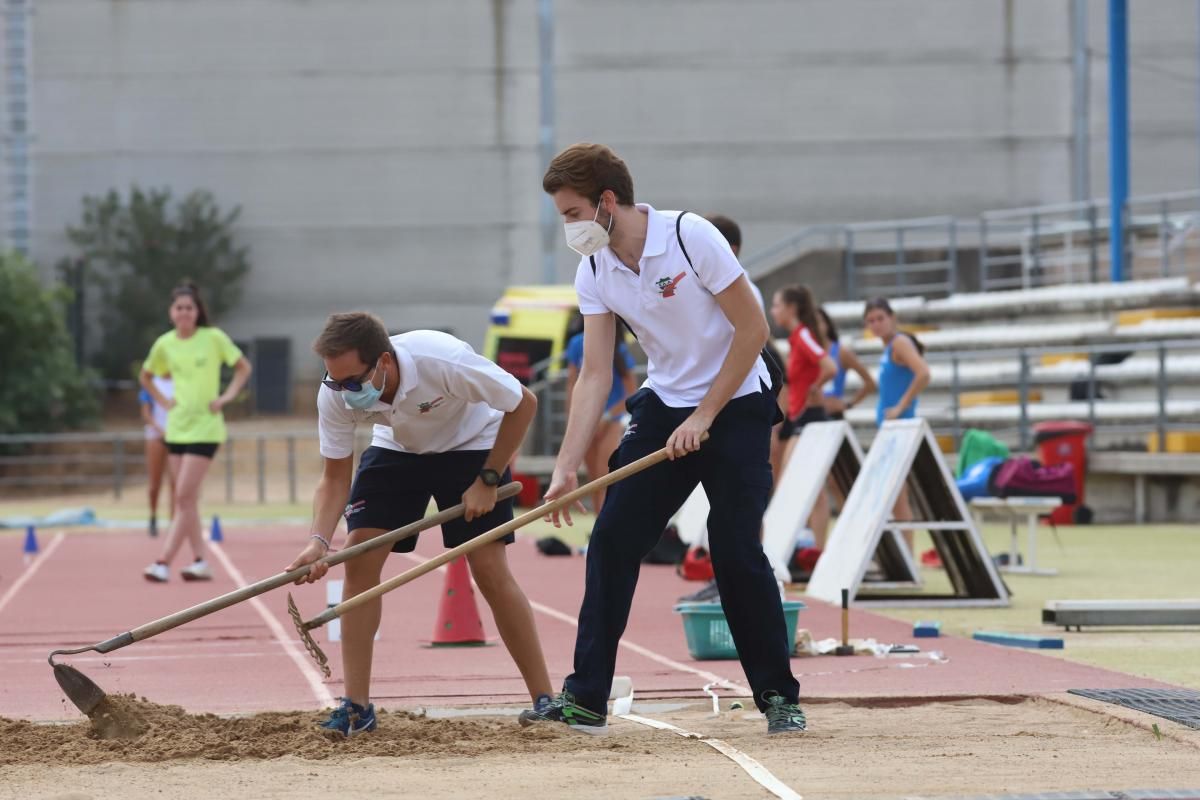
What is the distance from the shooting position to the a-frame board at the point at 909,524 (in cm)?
1048

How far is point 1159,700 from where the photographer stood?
6.78 meters

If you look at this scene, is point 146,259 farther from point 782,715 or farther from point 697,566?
point 782,715

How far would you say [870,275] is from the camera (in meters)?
33.4

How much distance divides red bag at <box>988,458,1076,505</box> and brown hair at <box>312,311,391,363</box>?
335 inches

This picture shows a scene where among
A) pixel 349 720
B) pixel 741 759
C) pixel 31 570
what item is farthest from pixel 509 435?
pixel 31 570

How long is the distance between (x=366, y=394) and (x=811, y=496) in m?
5.88

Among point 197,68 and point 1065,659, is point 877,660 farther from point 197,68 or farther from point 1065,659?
point 197,68

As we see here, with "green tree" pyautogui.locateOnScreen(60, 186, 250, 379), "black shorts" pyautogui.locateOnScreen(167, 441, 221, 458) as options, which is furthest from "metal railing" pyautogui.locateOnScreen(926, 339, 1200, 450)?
"green tree" pyautogui.locateOnScreen(60, 186, 250, 379)

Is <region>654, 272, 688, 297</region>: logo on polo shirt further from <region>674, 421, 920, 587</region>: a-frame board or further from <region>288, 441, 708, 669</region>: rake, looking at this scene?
<region>674, 421, 920, 587</region>: a-frame board

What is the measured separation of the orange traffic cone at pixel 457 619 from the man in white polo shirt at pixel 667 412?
9.81 feet

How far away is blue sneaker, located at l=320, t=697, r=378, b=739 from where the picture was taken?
248 inches

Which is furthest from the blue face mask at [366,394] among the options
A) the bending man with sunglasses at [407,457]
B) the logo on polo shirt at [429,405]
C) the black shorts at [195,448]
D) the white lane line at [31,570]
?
the black shorts at [195,448]

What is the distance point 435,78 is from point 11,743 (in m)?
35.7

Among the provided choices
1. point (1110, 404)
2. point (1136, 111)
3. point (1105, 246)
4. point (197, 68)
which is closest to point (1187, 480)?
point (1110, 404)
